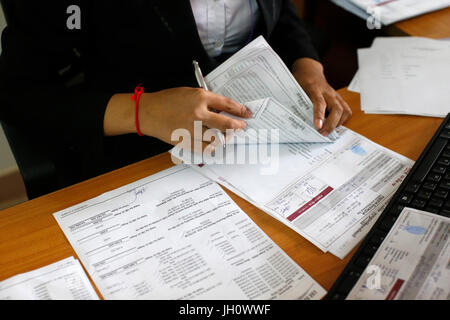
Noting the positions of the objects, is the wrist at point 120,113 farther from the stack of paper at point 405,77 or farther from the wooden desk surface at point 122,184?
the stack of paper at point 405,77

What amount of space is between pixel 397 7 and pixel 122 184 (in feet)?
3.13

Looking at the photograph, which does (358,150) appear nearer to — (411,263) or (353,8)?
(411,263)

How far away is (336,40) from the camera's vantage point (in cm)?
183

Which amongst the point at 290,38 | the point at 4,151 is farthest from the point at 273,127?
the point at 4,151

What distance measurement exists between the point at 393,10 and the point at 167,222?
3.07 ft

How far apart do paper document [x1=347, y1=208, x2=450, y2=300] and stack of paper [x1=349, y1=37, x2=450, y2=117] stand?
1.12 ft

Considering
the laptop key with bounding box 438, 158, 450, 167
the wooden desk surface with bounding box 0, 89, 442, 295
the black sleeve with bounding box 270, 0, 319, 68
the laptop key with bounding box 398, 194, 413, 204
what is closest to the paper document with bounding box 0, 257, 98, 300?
the wooden desk surface with bounding box 0, 89, 442, 295

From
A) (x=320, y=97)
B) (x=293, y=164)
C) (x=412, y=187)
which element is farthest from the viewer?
(x=320, y=97)

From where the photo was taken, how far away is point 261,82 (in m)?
0.79

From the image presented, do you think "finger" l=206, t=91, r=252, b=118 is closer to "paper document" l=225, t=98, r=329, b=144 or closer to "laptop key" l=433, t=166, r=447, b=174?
"paper document" l=225, t=98, r=329, b=144

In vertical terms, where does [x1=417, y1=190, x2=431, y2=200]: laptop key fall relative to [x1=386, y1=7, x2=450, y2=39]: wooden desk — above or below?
below

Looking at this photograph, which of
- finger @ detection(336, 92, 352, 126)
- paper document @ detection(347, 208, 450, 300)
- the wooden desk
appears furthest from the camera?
the wooden desk

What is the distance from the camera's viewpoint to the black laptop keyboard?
57cm
